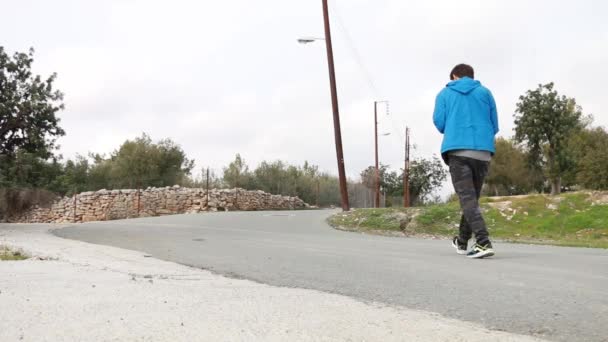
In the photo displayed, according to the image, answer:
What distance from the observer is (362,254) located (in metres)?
6.98

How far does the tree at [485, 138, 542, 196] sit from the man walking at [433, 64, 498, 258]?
164 feet

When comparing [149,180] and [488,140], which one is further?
[149,180]

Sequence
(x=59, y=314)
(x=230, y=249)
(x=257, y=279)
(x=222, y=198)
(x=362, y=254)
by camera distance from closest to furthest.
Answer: (x=59, y=314) < (x=257, y=279) < (x=362, y=254) < (x=230, y=249) < (x=222, y=198)

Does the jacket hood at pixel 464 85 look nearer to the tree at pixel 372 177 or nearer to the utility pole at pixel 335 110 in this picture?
the utility pole at pixel 335 110

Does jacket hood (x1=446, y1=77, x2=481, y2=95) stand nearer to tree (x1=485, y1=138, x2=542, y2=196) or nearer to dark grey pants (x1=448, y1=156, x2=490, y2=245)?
dark grey pants (x1=448, y1=156, x2=490, y2=245)

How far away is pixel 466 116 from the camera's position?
6.56 m

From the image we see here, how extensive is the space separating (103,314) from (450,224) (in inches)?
407

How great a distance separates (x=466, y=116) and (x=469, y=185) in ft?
2.62

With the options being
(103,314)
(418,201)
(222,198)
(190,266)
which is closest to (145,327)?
(103,314)

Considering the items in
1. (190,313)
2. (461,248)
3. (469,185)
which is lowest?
(190,313)

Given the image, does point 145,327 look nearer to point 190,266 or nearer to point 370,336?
point 370,336

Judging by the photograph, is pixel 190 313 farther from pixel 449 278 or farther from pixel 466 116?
pixel 466 116

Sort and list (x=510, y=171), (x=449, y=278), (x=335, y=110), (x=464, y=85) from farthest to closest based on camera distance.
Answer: (x=510, y=171)
(x=335, y=110)
(x=464, y=85)
(x=449, y=278)

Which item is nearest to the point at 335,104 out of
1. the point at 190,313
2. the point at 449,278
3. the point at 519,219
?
the point at 519,219
